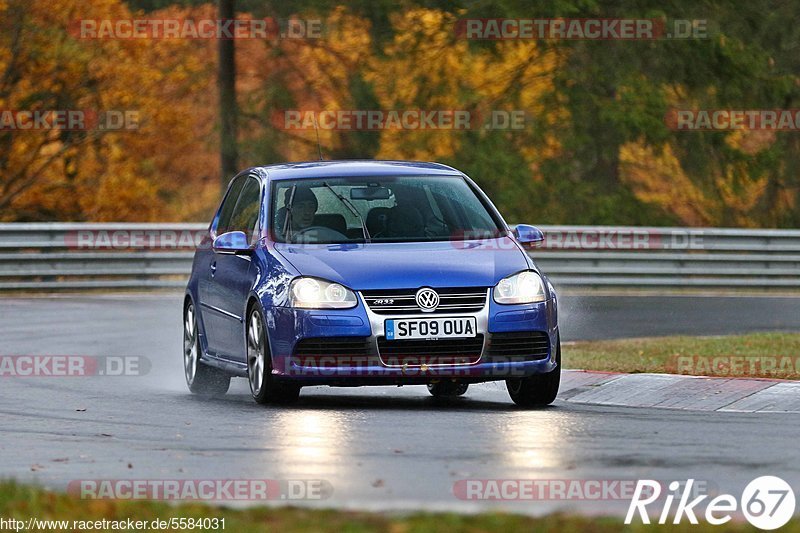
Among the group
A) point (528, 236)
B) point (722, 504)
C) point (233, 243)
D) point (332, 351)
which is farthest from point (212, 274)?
point (722, 504)

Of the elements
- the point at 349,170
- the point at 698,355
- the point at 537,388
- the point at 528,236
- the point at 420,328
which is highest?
the point at 349,170

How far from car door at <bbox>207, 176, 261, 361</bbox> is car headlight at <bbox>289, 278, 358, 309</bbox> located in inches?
27.4

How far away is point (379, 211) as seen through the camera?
41.0 ft

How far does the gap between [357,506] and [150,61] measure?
121ft

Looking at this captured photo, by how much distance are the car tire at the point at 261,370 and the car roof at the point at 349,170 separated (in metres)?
1.27

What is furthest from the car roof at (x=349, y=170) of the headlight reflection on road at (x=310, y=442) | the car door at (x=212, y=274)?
the headlight reflection on road at (x=310, y=442)

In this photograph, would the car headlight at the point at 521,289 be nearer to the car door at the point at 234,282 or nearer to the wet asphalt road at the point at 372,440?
the wet asphalt road at the point at 372,440

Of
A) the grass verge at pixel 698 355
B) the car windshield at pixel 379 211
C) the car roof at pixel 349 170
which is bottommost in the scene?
the grass verge at pixel 698 355

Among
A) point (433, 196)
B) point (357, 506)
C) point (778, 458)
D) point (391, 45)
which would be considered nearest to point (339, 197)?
point (433, 196)

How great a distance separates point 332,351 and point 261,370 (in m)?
0.71

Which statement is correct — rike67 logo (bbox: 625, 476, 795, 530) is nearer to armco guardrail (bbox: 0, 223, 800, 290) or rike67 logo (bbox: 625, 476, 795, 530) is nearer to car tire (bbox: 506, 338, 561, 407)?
car tire (bbox: 506, 338, 561, 407)

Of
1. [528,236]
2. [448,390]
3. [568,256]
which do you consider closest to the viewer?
[528,236]

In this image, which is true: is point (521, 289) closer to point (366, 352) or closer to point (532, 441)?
point (366, 352)

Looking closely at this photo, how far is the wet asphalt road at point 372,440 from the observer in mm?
8477
